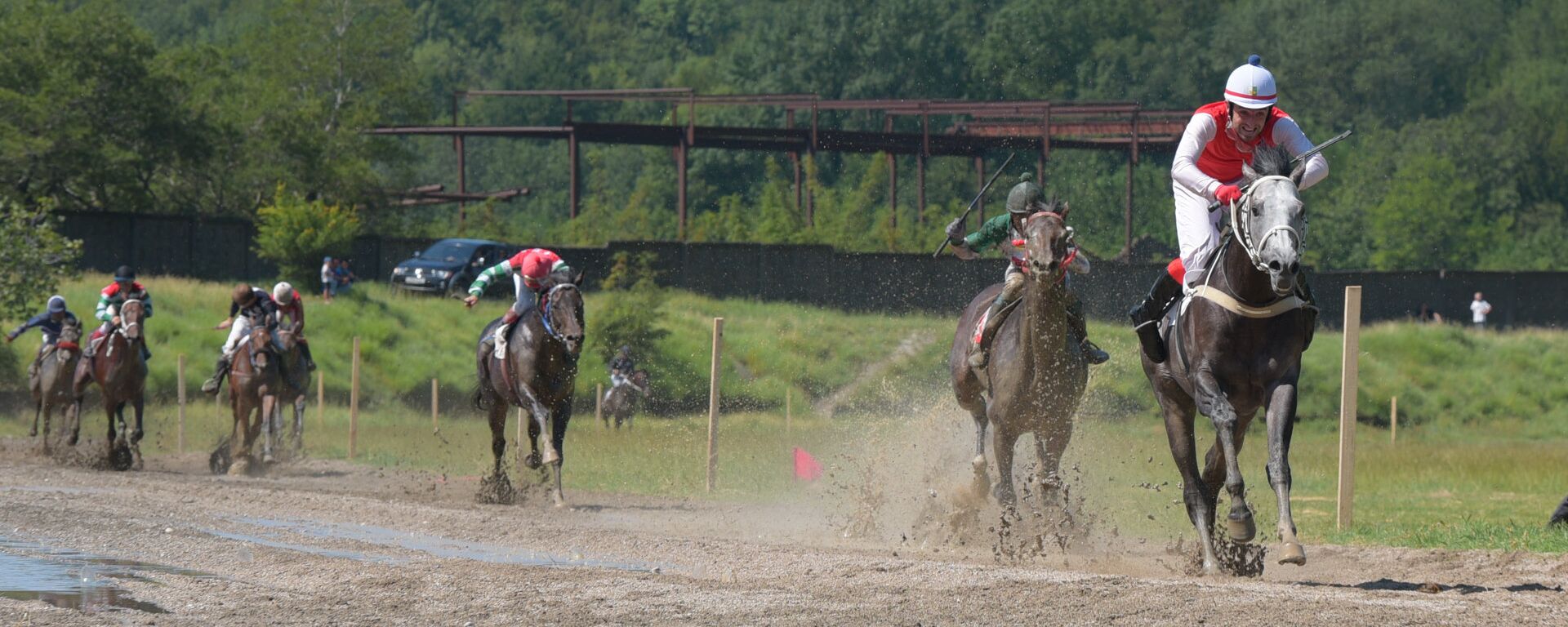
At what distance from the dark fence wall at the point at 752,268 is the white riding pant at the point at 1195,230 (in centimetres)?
2964

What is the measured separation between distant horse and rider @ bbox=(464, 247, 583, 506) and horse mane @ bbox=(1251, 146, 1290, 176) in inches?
312

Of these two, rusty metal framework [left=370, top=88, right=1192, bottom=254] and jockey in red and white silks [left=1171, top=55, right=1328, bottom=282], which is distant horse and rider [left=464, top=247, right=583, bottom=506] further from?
rusty metal framework [left=370, top=88, right=1192, bottom=254]

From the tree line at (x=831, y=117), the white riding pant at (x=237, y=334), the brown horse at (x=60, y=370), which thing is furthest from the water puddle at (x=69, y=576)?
the tree line at (x=831, y=117)

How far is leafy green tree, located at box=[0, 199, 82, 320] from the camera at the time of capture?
32.6 meters

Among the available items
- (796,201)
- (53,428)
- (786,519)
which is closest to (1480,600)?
(786,519)

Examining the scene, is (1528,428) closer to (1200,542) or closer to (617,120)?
(1200,542)

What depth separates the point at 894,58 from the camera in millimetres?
83500

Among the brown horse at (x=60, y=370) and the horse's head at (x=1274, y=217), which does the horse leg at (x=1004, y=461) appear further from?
the brown horse at (x=60, y=370)

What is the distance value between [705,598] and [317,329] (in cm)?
3071

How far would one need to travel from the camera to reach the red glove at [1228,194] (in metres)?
10.1

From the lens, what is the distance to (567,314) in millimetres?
16906

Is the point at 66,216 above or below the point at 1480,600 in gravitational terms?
above

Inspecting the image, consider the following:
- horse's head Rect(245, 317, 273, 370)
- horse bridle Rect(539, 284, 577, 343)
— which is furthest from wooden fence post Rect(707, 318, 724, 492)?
horse's head Rect(245, 317, 273, 370)

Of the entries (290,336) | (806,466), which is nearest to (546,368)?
(806,466)
